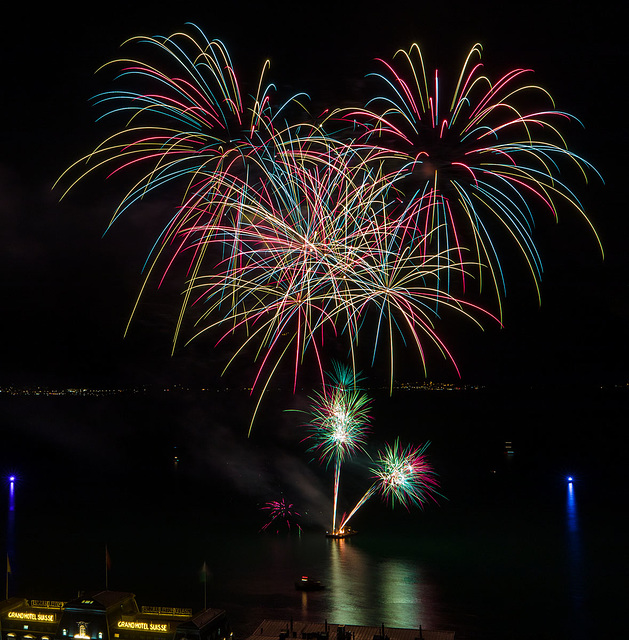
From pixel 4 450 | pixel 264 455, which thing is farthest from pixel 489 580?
pixel 4 450

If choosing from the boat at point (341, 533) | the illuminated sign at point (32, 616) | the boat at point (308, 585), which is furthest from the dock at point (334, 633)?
the boat at point (341, 533)

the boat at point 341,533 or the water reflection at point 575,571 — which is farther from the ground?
the boat at point 341,533

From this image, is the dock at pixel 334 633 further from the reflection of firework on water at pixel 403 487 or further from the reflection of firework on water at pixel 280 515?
the reflection of firework on water at pixel 280 515

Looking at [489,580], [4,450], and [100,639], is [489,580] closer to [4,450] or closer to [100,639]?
[100,639]

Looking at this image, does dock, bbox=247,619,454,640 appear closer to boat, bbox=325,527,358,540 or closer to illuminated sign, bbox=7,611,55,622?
illuminated sign, bbox=7,611,55,622

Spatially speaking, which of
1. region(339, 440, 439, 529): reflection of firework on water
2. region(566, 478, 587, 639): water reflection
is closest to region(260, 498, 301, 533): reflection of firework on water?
region(339, 440, 439, 529): reflection of firework on water
